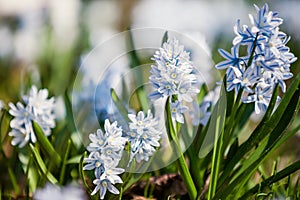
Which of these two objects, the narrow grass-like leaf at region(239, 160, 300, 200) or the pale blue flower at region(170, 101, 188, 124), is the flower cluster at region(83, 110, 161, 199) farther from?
the narrow grass-like leaf at region(239, 160, 300, 200)

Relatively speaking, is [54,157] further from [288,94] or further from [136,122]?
[288,94]

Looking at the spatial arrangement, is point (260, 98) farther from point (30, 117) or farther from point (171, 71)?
point (30, 117)

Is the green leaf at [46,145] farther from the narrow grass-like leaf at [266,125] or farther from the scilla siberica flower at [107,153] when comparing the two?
the narrow grass-like leaf at [266,125]

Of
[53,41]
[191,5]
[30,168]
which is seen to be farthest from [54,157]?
[191,5]

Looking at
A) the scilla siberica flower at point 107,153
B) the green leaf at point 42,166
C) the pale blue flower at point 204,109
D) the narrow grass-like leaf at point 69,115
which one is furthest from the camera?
the narrow grass-like leaf at point 69,115

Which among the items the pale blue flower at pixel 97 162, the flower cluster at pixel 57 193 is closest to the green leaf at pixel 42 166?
the flower cluster at pixel 57 193
